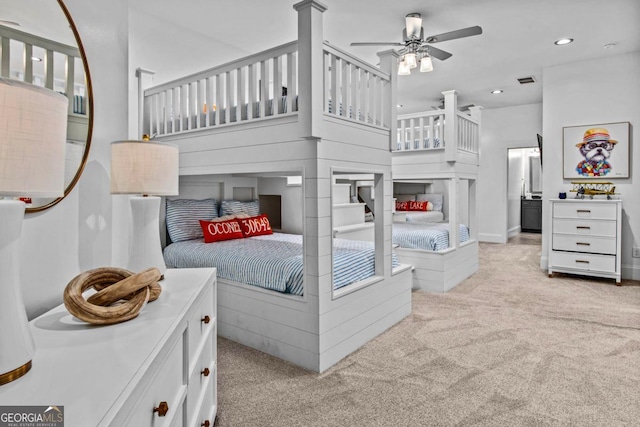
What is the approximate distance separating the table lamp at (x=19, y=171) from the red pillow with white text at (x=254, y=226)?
2994 mm

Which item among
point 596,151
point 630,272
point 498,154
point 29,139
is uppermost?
point 498,154

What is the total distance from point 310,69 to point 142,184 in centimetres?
117

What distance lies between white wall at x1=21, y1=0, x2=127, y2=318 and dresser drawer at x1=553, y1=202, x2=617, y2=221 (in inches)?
190

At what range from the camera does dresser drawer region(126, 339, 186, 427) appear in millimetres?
827

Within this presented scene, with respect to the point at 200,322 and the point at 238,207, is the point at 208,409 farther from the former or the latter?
the point at 238,207

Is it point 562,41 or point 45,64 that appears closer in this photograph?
point 45,64

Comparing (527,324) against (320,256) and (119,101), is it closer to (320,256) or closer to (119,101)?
(320,256)

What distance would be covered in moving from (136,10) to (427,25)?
288 cm

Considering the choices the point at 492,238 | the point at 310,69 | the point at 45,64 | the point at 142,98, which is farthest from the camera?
the point at 492,238

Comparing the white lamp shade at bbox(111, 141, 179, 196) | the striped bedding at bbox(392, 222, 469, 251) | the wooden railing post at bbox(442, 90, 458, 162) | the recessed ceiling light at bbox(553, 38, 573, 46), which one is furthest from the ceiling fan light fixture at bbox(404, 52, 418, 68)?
the white lamp shade at bbox(111, 141, 179, 196)

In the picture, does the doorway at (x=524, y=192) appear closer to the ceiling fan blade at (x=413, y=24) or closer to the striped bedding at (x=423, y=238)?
the striped bedding at (x=423, y=238)

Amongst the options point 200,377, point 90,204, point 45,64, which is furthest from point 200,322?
point 45,64

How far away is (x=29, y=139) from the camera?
72cm

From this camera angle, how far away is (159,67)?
160 inches
